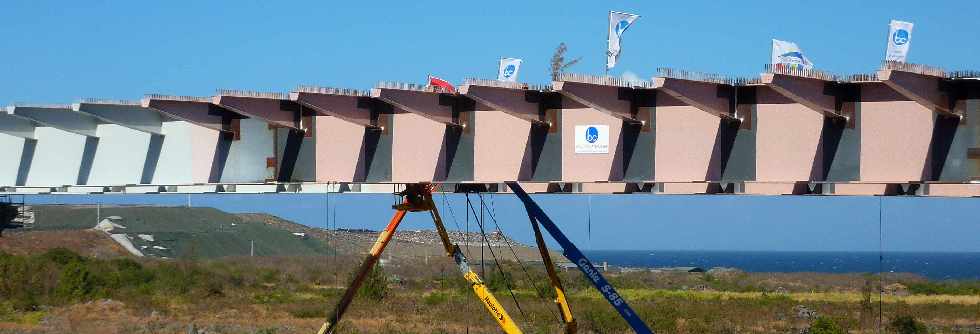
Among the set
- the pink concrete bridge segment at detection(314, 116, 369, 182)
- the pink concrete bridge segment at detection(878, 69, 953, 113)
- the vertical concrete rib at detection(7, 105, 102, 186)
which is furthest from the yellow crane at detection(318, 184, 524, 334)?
the pink concrete bridge segment at detection(878, 69, 953, 113)

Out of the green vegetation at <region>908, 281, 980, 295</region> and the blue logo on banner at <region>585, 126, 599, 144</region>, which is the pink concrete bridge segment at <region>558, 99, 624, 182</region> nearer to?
the blue logo on banner at <region>585, 126, 599, 144</region>

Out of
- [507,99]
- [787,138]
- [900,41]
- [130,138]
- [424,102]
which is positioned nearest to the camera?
[900,41]

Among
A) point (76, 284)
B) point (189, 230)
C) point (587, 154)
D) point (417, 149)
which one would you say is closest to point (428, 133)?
point (417, 149)

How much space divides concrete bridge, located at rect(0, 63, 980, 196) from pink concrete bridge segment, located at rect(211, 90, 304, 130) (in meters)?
0.03

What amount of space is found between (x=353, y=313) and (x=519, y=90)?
18.1 m

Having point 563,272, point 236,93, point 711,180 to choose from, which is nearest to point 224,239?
point 563,272

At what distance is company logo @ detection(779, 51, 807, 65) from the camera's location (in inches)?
762

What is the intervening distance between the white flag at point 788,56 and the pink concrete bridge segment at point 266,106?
952 cm

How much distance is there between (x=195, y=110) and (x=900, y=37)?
13.9m

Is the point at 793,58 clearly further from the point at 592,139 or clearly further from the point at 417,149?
the point at 417,149

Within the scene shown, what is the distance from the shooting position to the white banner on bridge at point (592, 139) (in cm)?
2167

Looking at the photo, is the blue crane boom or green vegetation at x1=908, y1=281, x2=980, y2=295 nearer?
the blue crane boom

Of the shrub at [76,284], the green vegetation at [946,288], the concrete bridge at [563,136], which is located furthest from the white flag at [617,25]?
the green vegetation at [946,288]

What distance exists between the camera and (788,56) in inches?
766
